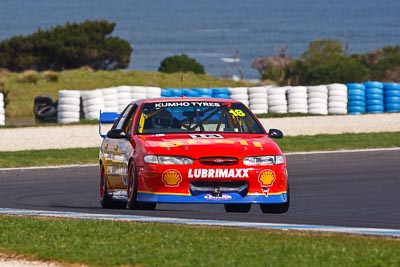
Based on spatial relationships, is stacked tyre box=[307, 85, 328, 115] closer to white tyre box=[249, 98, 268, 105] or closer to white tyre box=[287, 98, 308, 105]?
white tyre box=[287, 98, 308, 105]

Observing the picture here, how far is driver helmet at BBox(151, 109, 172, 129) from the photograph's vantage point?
16.6 metres

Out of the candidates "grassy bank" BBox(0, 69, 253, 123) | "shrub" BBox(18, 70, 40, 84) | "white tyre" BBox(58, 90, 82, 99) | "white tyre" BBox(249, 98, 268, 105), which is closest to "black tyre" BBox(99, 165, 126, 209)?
"white tyre" BBox(58, 90, 82, 99)

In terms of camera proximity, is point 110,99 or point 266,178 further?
point 110,99

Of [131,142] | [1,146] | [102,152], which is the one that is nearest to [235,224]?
[131,142]

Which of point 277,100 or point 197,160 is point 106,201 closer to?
point 197,160

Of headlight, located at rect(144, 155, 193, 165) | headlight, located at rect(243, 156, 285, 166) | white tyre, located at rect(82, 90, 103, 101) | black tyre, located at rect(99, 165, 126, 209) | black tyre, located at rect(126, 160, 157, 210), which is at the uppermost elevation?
headlight, located at rect(144, 155, 193, 165)

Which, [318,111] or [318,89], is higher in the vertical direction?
[318,89]

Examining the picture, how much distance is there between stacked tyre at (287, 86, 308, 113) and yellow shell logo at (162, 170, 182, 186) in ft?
91.3

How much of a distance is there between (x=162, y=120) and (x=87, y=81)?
133 feet

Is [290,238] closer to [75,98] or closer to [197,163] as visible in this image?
[197,163]

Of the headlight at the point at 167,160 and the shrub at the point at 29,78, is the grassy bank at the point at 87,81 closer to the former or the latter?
the shrub at the point at 29,78

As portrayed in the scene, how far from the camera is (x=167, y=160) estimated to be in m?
15.5

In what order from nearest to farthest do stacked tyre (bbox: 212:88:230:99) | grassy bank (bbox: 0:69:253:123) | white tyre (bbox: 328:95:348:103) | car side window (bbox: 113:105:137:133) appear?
1. car side window (bbox: 113:105:137:133)
2. stacked tyre (bbox: 212:88:230:99)
3. white tyre (bbox: 328:95:348:103)
4. grassy bank (bbox: 0:69:253:123)

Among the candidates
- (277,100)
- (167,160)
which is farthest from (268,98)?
(167,160)
